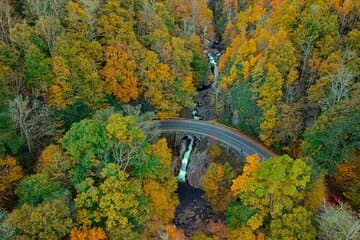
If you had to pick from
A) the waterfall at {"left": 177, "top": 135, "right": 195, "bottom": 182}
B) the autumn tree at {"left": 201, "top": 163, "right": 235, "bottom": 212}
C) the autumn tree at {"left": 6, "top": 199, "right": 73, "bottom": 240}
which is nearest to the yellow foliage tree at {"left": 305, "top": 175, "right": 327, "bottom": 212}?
the autumn tree at {"left": 201, "top": 163, "right": 235, "bottom": 212}

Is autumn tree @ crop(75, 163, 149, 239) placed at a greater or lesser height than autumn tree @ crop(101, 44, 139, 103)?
lesser

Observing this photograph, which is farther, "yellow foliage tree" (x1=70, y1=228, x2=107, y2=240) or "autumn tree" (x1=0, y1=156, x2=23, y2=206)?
"autumn tree" (x1=0, y1=156, x2=23, y2=206)

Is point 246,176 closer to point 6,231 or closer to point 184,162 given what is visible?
point 184,162

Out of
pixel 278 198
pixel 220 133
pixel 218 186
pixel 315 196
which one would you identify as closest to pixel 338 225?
pixel 315 196

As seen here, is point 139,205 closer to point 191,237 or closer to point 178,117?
point 191,237

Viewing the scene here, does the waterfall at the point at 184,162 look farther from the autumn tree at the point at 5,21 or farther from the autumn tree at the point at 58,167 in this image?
the autumn tree at the point at 5,21

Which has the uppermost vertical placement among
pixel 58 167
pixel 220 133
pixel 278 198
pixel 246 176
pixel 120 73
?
pixel 120 73

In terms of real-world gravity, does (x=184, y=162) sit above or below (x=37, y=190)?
below

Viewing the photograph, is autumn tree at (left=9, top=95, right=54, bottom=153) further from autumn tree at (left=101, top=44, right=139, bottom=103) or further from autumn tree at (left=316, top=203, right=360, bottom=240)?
autumn tree at (left=316, top=203, right=360, bottom=240)

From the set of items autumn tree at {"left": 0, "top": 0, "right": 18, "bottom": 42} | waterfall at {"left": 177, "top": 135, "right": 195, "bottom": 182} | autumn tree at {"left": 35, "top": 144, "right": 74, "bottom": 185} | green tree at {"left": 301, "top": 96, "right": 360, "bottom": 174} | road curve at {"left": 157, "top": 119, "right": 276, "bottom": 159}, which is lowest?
waterfall at {"left": 177, "top": 135, "right": 195, "bottom": 182}
